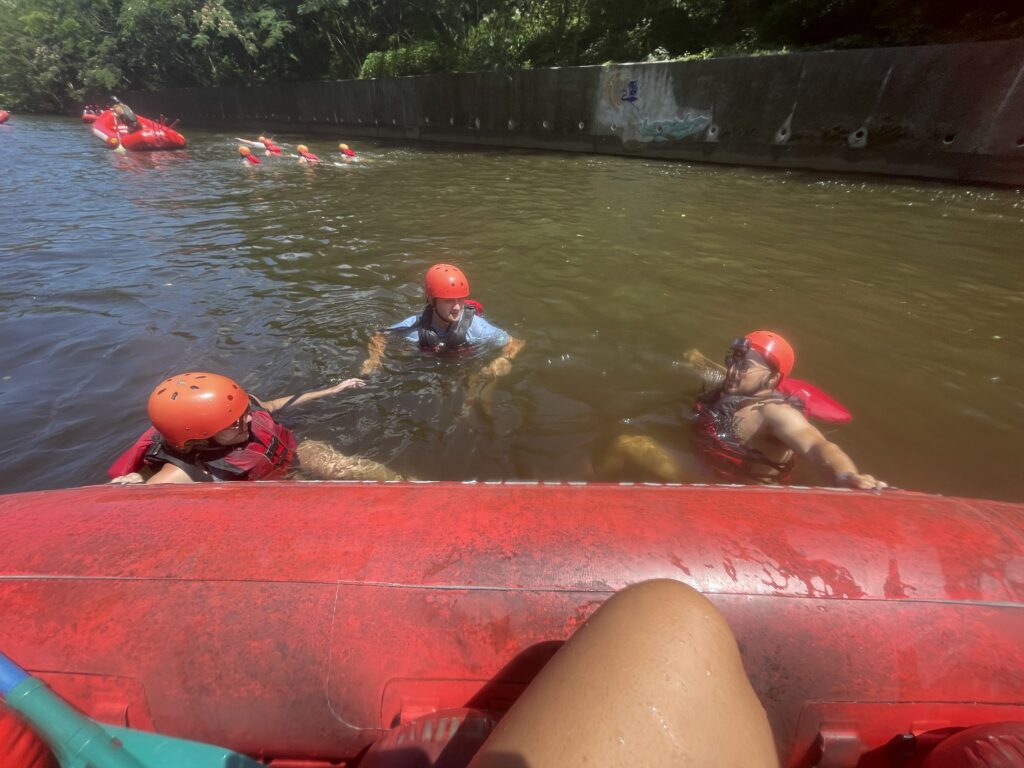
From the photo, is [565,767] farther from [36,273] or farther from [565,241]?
[36,273]

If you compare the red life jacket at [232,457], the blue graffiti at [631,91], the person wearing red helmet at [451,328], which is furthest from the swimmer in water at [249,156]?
the red life jacket at [232,457]

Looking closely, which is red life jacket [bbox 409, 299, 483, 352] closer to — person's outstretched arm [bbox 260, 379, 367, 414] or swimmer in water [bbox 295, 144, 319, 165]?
person's outstretched arm [bbox 260, 379, 367, 414]

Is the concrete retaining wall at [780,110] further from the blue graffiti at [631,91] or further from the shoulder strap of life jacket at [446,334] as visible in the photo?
the shoulder strap of life jacket at [446,334]

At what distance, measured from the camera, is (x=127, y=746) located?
1498 mm

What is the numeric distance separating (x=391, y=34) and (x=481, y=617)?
109 ft

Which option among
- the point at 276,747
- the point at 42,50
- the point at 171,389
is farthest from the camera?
the point at 42,50

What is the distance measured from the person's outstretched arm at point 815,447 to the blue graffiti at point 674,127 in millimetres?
13767

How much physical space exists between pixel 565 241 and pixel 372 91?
21.7m

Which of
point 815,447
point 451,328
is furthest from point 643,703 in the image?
point 451,328

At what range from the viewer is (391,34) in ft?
90.3

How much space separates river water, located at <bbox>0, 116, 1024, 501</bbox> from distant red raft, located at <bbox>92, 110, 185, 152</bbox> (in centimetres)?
946

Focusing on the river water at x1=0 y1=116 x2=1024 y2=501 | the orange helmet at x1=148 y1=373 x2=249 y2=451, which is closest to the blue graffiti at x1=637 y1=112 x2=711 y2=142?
the river water at x1=0 y1=116 x2=1024 y2=501

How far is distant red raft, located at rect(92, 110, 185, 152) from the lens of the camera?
18359mm

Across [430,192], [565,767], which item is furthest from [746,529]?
[430,192]
